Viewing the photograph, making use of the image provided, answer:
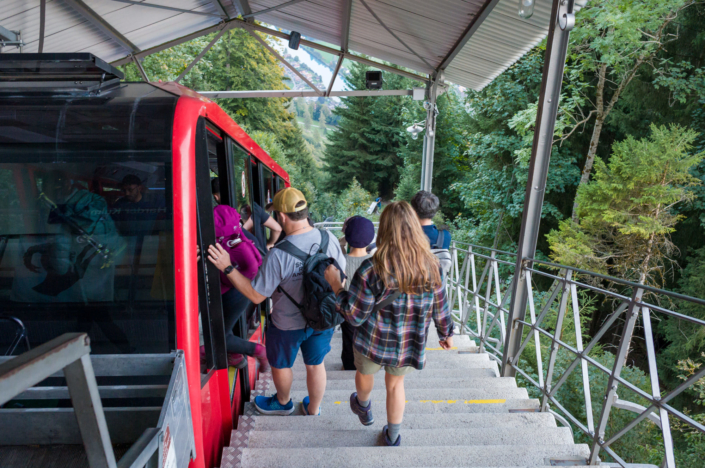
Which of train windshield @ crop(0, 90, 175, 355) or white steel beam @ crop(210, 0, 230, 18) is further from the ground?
white steel beam @ crop(210, 0, 230, 18)

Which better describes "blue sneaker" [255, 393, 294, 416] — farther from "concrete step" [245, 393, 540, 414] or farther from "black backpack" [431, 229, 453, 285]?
"black backpack" [431, 229, 453, 285]

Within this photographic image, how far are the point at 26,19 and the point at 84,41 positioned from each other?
1343 millimetres

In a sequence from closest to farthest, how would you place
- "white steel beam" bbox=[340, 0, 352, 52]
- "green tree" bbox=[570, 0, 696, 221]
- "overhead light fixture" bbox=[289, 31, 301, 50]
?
1. "white steel beam" bbox=[340, 0, 352, 52]
2. "overhead light fixture" bbox=[289, 31, 301, 50]
3. "green tree" bbox=[570, 0, 696, 221]

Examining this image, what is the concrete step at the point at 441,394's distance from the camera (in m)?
A: 3.52

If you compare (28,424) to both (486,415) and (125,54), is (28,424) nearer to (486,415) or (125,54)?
(486,415)

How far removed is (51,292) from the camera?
1833 millimetres

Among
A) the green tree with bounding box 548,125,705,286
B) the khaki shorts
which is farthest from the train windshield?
the green tree with bounding box 548,125,705,286

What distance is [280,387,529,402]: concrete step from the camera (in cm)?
352

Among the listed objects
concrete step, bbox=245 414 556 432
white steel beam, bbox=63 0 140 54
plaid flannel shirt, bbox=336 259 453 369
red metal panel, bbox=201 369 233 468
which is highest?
white steel beam, bbox=63 0 140 54

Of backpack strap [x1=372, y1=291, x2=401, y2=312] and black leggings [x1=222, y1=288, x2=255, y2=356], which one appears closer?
backpack strap [x1=372, y1=291, x2=401, y2=312]

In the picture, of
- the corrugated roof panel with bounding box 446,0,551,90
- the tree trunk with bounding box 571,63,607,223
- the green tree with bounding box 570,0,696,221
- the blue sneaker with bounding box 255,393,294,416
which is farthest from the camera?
the tree trunk with bounding box 571,63,607,223

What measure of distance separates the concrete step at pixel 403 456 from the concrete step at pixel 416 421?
1.28ft

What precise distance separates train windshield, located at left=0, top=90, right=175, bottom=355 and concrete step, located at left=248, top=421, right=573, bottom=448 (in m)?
1.20

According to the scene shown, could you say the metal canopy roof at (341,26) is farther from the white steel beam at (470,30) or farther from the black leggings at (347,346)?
the black leggings at (347,346)
